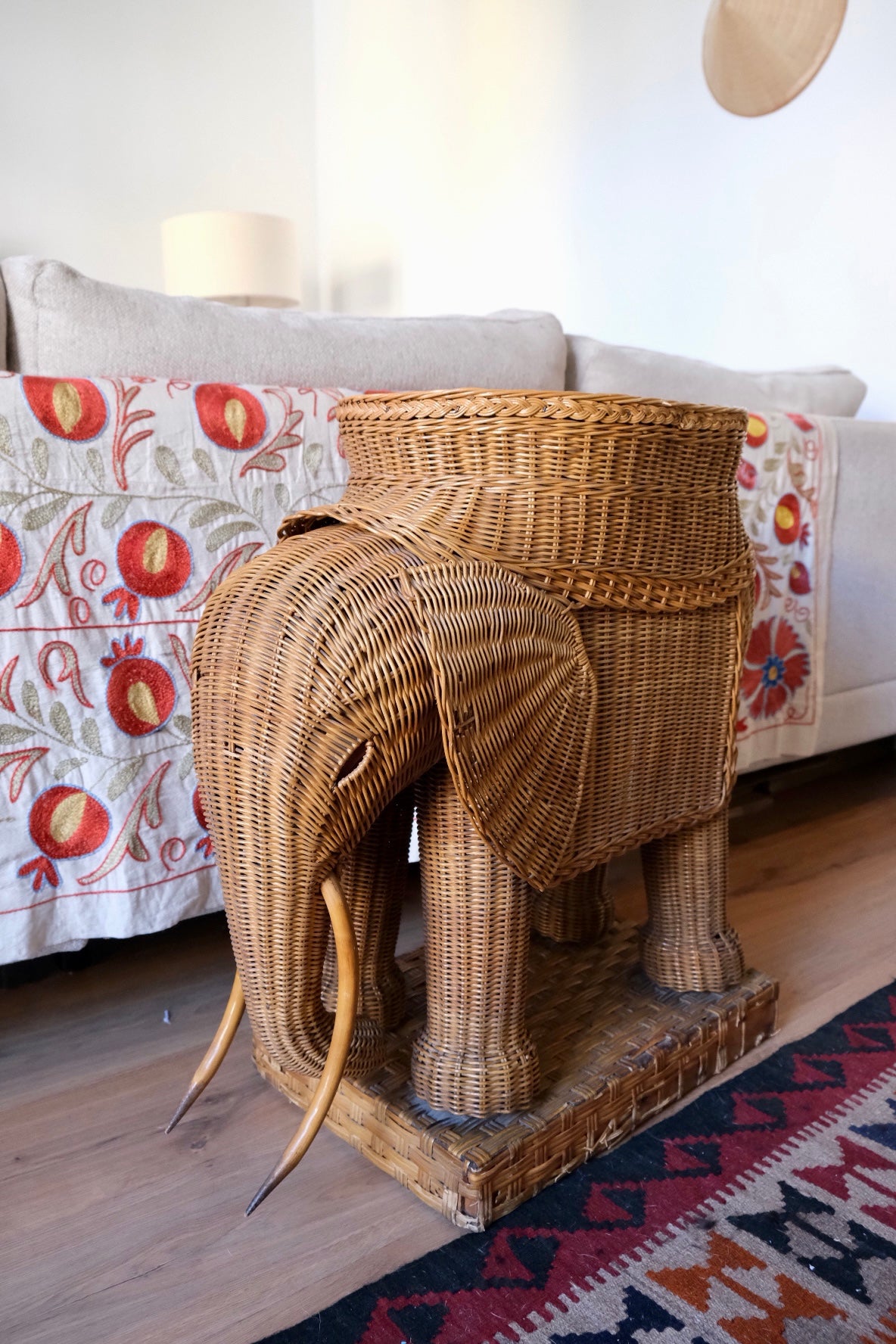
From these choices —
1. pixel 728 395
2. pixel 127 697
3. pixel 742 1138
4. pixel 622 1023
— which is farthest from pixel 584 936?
pixel 728 395

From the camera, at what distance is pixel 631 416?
28.0 inches

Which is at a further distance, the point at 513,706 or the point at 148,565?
the point at 148,565

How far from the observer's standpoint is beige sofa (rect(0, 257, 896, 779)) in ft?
3.30

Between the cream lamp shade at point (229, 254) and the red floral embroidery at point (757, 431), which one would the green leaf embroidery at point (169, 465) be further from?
the cream lamp shade at point (229, 254)

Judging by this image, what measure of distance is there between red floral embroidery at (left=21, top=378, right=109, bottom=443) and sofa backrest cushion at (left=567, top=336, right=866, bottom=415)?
1.68 ft

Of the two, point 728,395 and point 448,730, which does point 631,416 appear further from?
point 728,395

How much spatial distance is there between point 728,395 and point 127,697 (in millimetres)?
1070

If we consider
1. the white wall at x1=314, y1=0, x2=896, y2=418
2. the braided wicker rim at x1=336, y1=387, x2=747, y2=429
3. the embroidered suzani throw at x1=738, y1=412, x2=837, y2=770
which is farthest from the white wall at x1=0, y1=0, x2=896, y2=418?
the braided wicker rim at x1=336, y1=387, x2=747, y2=429

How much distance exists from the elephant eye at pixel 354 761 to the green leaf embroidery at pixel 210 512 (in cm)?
44

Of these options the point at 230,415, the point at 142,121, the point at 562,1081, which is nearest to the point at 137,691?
the point at 230,415

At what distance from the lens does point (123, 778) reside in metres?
0.95

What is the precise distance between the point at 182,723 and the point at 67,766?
112 millimetres

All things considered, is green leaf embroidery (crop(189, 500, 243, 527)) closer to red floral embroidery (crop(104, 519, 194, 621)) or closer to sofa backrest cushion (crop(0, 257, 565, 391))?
red floral embroidery (crop(104, 519, 194, 621))

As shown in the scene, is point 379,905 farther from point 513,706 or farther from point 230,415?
point 230,415
